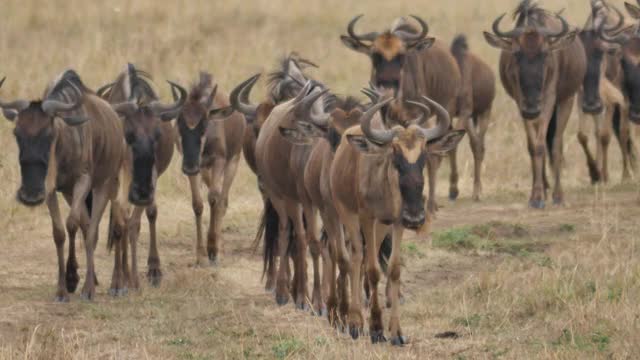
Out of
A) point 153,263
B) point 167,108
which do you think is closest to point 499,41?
point 167,108

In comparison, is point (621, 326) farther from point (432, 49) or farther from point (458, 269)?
point (432, 49)

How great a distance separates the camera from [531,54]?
14867 mm

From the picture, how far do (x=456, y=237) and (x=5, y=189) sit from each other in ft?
15.4

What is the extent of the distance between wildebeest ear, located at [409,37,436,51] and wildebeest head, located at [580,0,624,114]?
105 inches

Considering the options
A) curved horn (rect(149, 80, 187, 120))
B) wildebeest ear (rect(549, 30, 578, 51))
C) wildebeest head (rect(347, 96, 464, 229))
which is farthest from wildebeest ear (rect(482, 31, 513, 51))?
wildebeest head (rect(347, 96, 464, 229))

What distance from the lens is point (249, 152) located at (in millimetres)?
13125

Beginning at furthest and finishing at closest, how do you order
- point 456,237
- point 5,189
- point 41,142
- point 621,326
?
point 5,189 < point 456,237 < point 41,142 < point 621,326

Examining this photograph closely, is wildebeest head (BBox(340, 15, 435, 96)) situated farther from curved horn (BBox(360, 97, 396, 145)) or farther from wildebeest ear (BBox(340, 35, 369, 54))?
curved horn (BBox(360, 97, 396, 145))

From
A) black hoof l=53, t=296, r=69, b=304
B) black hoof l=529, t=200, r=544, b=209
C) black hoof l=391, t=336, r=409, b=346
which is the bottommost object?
black hoof l=53, t=296, r=69, b=304

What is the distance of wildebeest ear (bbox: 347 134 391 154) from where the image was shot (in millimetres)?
8766

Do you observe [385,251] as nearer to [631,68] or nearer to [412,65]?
[412,65]

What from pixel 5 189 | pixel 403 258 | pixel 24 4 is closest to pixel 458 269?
pixel 403 258

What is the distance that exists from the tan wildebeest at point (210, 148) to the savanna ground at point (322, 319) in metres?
0.29

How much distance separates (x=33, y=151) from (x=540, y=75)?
617 centimetres
